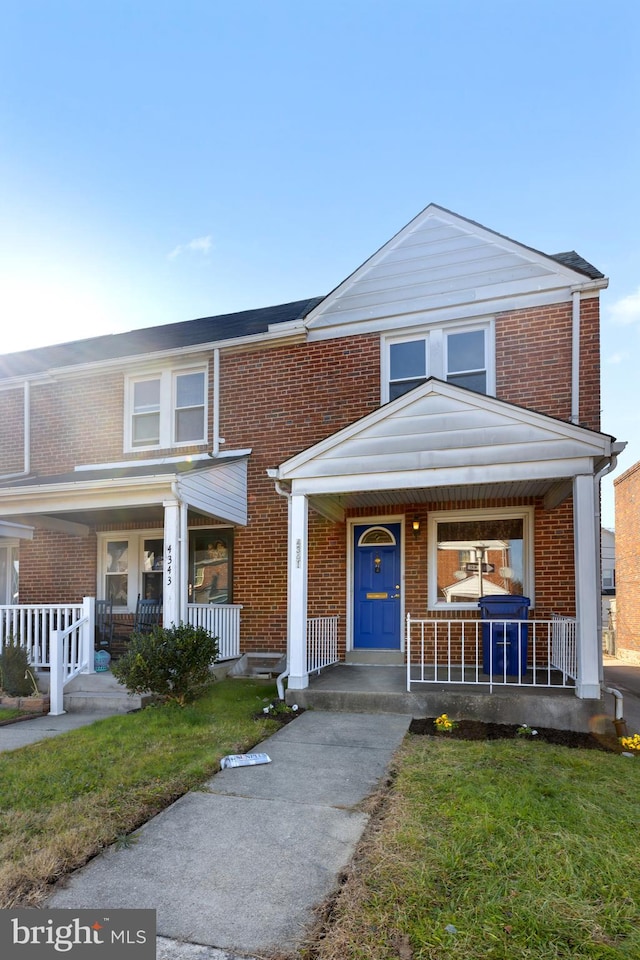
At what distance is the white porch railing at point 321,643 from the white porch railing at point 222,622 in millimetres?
1426

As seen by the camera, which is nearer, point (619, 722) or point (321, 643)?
point (619, 722)

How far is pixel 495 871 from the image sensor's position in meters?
2.87

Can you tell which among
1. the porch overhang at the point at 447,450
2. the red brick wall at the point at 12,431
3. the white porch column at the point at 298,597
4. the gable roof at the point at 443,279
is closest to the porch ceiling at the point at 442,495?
the porch overhang at the point at 447,450

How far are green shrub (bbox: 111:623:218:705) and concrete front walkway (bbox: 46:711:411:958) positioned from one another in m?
2.31

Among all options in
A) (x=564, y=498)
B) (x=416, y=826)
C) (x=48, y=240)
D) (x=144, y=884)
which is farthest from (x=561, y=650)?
(x=48, y=240)

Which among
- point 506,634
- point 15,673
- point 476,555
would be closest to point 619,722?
point 506,634

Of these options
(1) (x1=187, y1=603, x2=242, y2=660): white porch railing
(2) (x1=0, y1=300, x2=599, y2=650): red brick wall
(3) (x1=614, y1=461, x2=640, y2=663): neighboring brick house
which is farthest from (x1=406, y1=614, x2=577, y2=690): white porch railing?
(3) (x1=614, y1=461, x2=640, y2=663): neighboring brick house

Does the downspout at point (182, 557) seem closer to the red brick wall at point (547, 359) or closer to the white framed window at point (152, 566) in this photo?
the white framed window at point (152, 566)

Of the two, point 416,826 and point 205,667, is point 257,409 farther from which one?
point 416,826

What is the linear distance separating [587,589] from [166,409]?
7.80m

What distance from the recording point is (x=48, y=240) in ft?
32.0

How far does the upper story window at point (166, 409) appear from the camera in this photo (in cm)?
1026

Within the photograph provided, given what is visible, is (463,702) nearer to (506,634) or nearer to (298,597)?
(506,634)

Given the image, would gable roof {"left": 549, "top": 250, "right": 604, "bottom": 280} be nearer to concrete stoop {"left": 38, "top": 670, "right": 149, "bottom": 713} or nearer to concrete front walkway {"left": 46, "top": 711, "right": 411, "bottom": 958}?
concrete front walkway {"left": 46, "top": 711, "right": 411, "bottom": 958}
